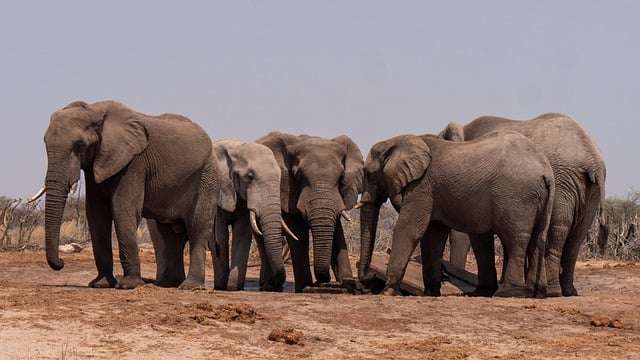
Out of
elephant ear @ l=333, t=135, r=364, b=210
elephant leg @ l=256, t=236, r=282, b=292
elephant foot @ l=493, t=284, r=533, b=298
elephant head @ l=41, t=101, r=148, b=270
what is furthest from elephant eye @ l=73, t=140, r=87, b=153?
elephant foot @ l=493, t=284, r=533, b=298

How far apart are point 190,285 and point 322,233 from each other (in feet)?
6.49

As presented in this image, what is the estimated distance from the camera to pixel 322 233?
1349 cm

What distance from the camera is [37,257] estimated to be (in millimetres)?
20438

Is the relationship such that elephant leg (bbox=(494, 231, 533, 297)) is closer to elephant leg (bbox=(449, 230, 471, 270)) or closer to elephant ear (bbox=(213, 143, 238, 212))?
elephant ear (bbox=(213, 143, 238, 212))

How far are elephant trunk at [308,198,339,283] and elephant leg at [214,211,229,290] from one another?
131 cm

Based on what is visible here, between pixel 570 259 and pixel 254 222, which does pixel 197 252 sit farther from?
pixel 570 259

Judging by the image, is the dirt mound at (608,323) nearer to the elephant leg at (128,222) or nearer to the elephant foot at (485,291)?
the elephant foot at (485,291)

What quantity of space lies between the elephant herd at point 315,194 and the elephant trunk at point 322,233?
0.02 metres

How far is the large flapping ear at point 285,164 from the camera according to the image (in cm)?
1440

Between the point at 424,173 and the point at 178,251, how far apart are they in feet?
10.6

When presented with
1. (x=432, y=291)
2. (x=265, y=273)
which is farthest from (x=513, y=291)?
(x=265, y=273)

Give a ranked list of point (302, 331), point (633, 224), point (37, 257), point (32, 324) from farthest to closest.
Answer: point (633, 224)
point (37, 257)
point (302, 331)
point (32, 324)

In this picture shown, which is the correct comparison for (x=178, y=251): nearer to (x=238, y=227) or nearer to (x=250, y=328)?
(x=238, y=227)

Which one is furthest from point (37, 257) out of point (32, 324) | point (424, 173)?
point (32, 324)
